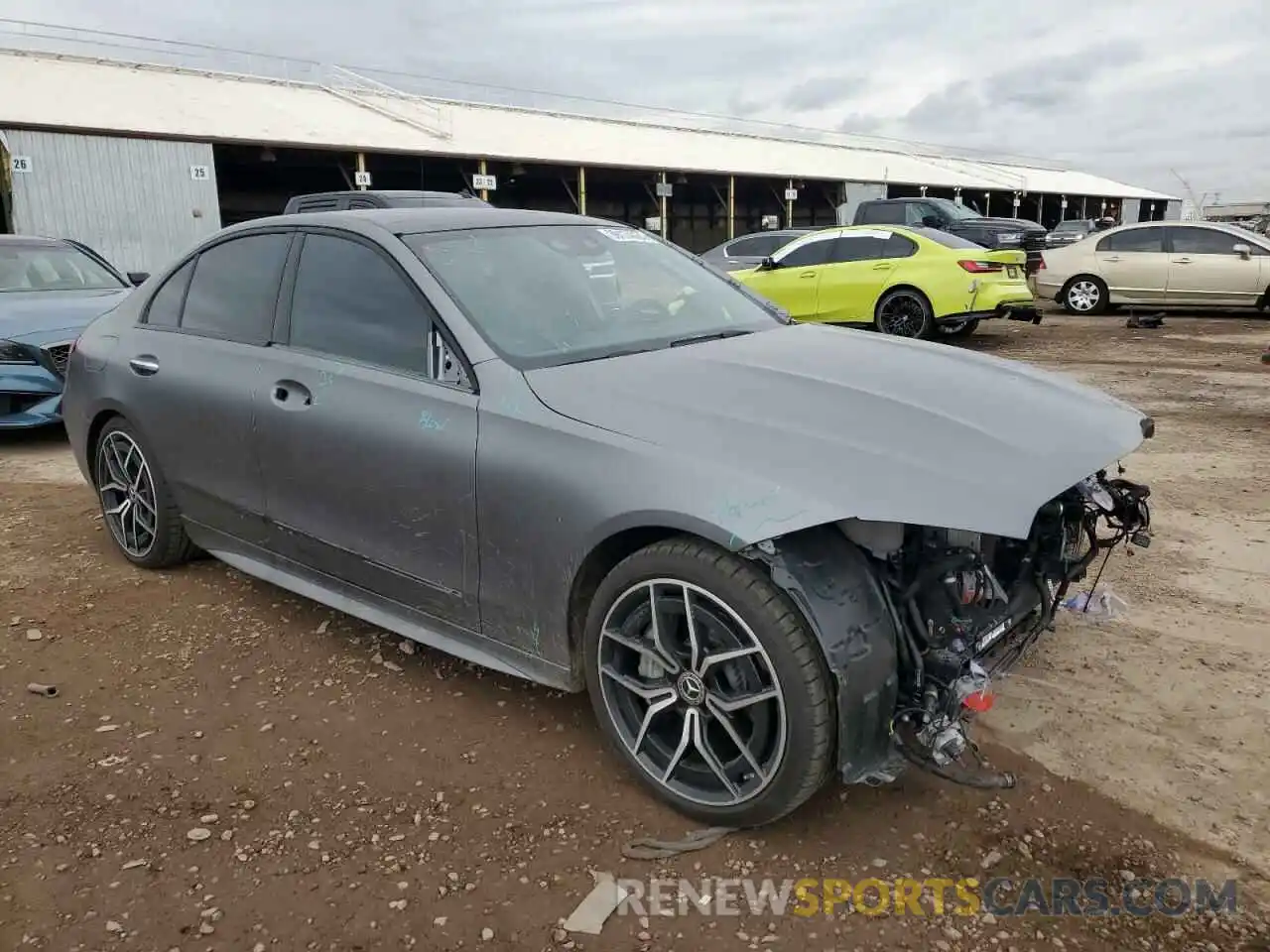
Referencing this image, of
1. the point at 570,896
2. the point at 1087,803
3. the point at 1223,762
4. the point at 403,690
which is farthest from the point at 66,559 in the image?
the point at 1223,762

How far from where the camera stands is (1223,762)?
9.17 feet

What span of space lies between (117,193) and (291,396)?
17.4 m

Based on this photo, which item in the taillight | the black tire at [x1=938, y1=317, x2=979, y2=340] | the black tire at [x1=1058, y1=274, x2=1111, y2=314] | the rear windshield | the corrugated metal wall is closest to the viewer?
the taillight

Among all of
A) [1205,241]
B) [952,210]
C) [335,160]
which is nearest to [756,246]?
[952,210]

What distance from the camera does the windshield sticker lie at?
3.80 meters

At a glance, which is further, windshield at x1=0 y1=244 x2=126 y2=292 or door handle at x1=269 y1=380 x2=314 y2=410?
windshield at x1=0 y1=244 x2=126 y2=292

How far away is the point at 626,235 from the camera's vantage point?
388cm

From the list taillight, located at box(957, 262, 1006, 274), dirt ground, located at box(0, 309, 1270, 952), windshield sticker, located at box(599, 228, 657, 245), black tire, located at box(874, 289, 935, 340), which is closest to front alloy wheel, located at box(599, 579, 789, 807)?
dirt ground, located at box(0, 309, 1270, 952)

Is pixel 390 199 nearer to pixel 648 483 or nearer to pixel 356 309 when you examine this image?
pixel 356 309

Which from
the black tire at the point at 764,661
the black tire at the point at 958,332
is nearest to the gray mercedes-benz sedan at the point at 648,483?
the black tire at the point at 764,661

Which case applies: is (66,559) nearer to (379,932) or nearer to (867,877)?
(379,932)

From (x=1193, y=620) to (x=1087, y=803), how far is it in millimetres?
1465

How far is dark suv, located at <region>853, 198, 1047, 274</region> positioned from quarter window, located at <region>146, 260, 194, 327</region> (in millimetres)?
14339

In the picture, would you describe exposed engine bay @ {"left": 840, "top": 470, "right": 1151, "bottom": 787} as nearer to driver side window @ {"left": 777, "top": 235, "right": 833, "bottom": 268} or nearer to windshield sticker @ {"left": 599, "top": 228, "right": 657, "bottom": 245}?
windshield sticker @ {"left": 599, "top": 228, "right": 657, "bottom": 245}
